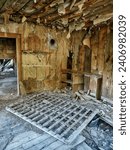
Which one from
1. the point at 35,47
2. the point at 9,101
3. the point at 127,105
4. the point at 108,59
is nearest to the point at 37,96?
the point at 9,101

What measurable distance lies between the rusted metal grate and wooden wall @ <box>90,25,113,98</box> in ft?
3.22

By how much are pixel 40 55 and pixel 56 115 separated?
2.08 meters

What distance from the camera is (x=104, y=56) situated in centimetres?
420

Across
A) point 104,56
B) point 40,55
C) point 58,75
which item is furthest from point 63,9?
point 58,75

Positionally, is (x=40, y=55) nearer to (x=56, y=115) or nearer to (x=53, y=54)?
(x=53, y=54)

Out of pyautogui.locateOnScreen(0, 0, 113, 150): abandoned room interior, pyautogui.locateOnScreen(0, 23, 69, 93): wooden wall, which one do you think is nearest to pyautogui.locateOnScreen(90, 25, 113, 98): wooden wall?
Result: pyautogui.locateOnScreen(0, 0, 113, 150): abandoned room interior

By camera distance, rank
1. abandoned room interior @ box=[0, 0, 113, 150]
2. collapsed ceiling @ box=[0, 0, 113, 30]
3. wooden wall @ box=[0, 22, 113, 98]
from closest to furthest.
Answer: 1. abandoned room interior @ box=[0, 0, 113, 150]
2. collapsed ceiling @ box=[0, 0, 113, 30]
3. wooden wall @ box=[0, 22, 113, 98]

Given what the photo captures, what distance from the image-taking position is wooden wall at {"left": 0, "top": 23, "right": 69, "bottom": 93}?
4.27 metres

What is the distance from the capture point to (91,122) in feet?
9.87

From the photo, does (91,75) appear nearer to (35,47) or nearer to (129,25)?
(35,47)

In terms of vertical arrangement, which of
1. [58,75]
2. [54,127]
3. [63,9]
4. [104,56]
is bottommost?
[54,127]

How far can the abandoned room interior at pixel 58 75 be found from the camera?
2553 millimetres

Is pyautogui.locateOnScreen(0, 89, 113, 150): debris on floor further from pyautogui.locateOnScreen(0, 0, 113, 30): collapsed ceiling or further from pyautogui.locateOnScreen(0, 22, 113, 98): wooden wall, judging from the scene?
pyautogui.locateOnScreen(0, 0, 113, 30): collapsed ceiling

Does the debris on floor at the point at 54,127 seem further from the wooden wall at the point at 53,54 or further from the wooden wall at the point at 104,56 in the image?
the wooden wall at the point at 53,54
